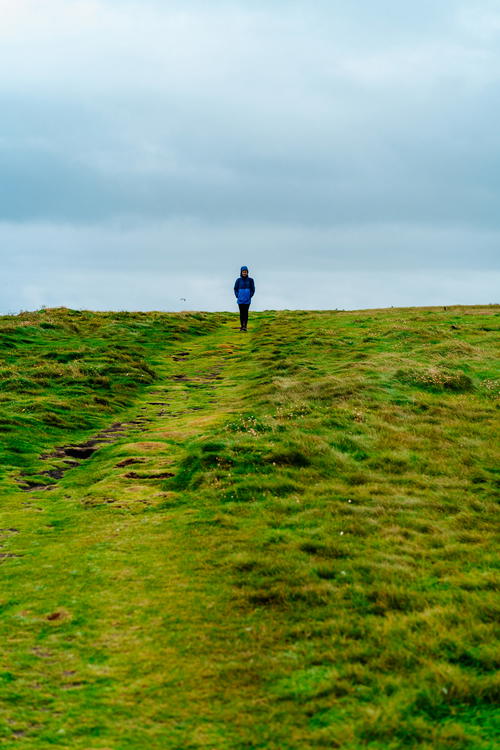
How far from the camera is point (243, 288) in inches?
1714

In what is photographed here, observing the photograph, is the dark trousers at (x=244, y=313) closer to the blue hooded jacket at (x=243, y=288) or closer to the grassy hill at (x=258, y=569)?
the blue hooded jacket at (x=243, y=288)

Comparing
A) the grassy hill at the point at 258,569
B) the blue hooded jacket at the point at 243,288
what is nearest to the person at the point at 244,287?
the blue hooded jacket at the point at 243,288

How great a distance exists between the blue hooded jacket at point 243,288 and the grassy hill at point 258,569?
20.6 metres

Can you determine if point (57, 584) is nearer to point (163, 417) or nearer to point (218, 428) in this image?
point (218, 428)

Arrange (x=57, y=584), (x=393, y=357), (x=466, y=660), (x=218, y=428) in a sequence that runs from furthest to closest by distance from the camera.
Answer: (x=393, y=357), (x=218, y=428), (x=57, y=584), (x=466, y=660)

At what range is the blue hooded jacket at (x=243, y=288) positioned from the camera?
43.1 m

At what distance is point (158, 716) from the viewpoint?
638 centimetres

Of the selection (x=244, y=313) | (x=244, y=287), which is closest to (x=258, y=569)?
(x=244, y=287)

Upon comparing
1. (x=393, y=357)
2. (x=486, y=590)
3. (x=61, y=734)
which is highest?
(x=393, y=357)

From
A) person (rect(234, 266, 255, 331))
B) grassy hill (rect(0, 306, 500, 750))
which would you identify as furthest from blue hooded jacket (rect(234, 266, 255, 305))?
grassy hill (rect(0, 306, 500, 750))

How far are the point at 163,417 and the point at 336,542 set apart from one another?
1358 centimetres

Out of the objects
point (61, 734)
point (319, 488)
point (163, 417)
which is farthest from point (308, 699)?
point (163, 417)

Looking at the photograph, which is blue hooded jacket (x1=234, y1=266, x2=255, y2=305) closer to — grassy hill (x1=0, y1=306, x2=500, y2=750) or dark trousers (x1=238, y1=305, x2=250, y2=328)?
dark trousers (x1=238, y1=305, x2=250, y2=328)

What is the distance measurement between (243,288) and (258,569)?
3541 cm
